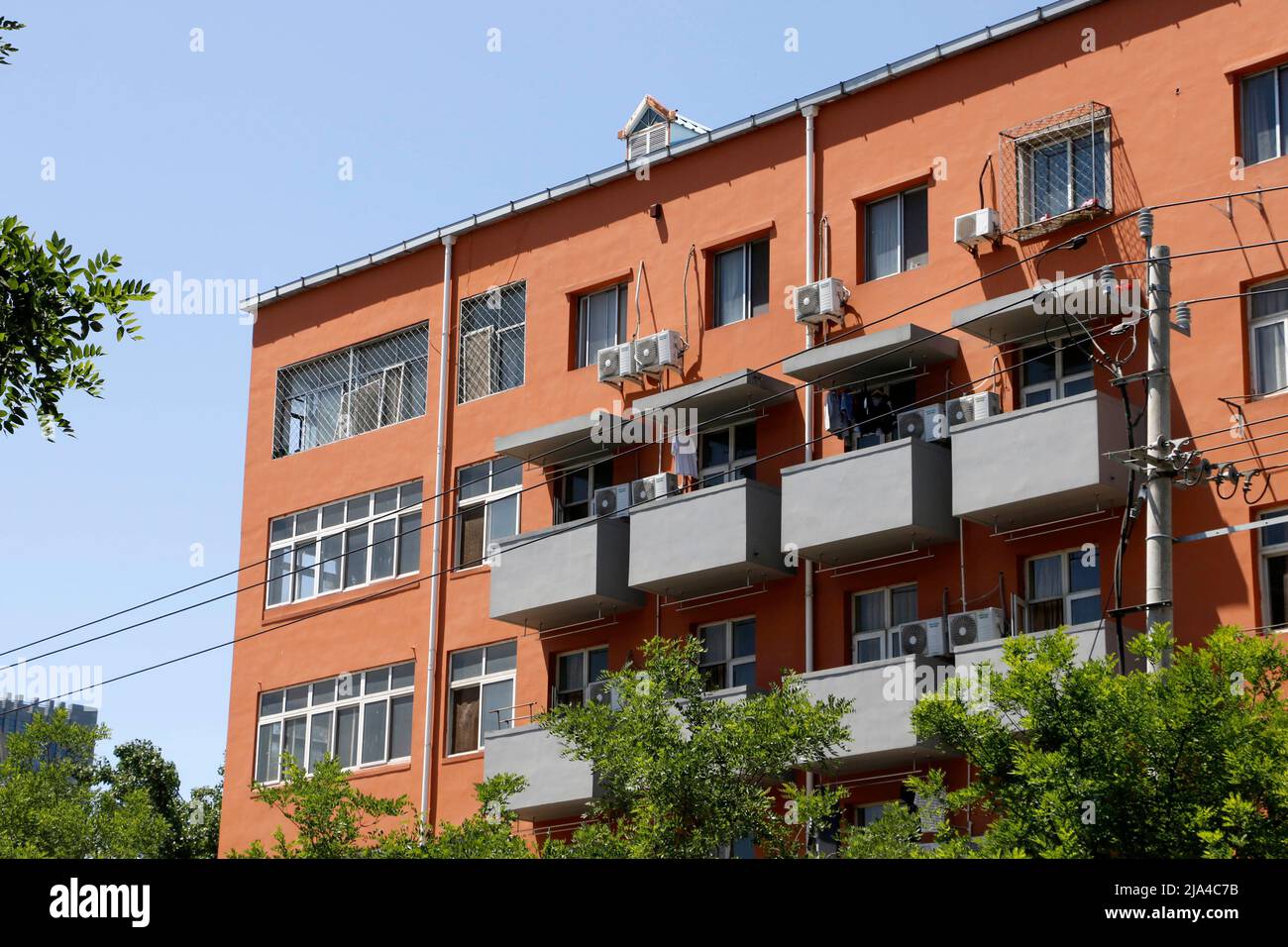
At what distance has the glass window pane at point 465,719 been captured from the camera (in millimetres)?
30453

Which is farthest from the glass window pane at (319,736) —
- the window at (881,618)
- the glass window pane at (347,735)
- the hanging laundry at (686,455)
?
the window at (881,618)

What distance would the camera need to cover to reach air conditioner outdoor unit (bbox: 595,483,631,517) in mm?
28763

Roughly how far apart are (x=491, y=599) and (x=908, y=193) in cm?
888

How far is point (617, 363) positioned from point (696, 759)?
880 centimetres

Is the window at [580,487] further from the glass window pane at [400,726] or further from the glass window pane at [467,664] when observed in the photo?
the glass window pane at [400,726]

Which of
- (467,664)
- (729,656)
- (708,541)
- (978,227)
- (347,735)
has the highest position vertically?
(978,227)

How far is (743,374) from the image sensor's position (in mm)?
27156

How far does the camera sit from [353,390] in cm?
3422

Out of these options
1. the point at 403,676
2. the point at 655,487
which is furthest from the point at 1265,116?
the point at 403,676

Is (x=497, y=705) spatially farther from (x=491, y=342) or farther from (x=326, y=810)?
(x=491, y=342)

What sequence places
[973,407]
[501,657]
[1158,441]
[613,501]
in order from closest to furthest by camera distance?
[1158,441] → [973,407] → [613,501] → [501,657]

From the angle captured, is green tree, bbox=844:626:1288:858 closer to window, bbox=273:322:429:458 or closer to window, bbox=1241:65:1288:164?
window, bbox=1241:65:1288:164
